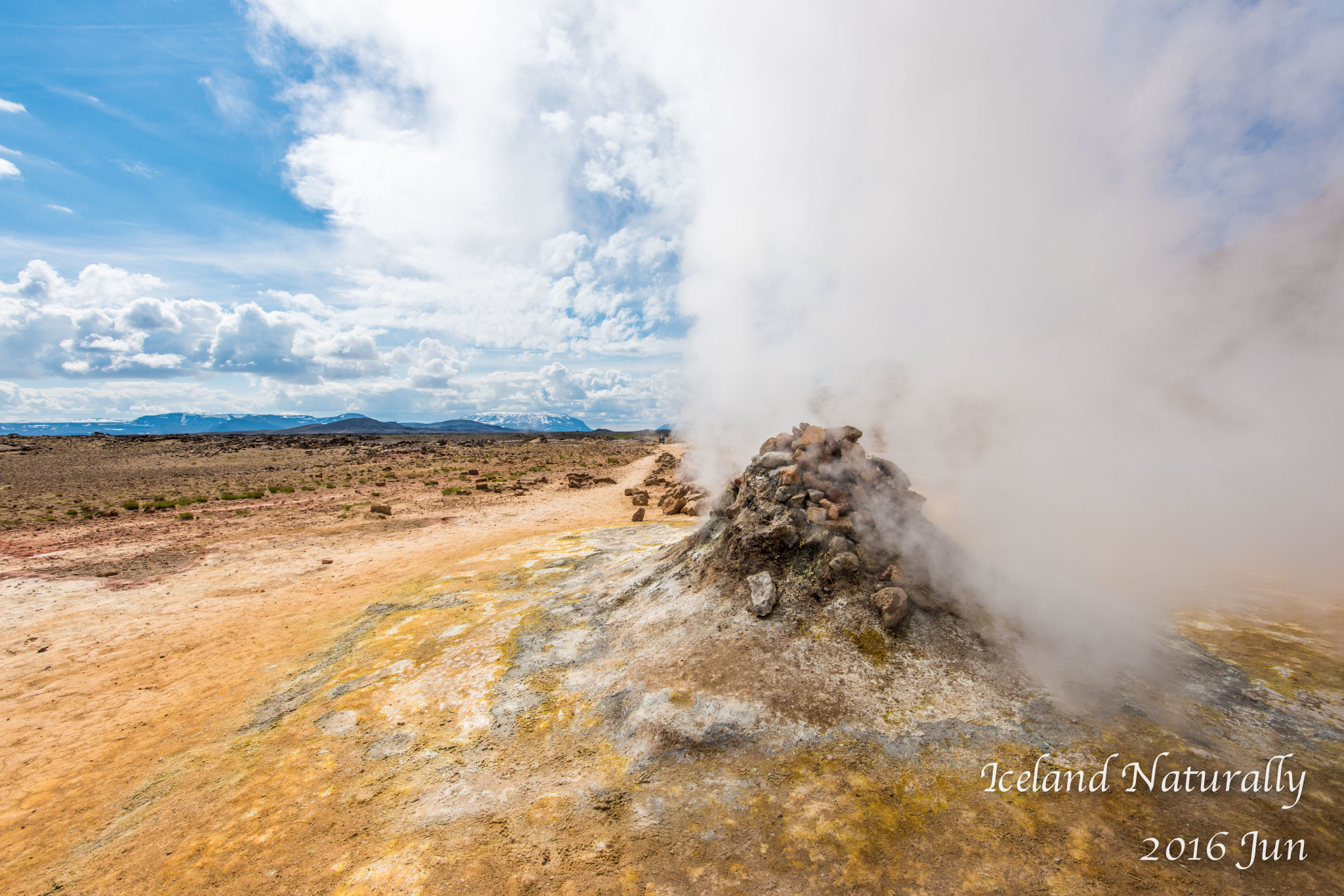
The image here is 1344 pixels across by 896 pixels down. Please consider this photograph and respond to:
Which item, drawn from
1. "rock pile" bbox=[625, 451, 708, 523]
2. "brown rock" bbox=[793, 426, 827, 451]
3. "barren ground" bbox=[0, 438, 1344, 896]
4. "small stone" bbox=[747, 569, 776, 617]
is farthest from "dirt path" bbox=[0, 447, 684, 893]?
"brown rock" bbox=[793, 426, 827, 451]

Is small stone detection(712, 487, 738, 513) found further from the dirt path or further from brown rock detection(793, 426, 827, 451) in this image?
the dirt path

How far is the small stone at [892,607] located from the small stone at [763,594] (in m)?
1.41

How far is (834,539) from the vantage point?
7250 mm

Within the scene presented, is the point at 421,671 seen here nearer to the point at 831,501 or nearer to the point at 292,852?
the point at 292,852

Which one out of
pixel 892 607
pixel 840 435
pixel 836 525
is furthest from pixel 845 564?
pixel 840 435

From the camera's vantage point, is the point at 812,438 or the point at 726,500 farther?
the point at 726,500

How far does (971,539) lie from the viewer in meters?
11.1

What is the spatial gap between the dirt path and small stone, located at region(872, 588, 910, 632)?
27.3 feet

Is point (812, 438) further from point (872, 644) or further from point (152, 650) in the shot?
point (152, 650)

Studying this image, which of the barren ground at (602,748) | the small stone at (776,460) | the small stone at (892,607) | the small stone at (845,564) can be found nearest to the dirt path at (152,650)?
the barren ground at (602,748)

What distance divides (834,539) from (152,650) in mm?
11919

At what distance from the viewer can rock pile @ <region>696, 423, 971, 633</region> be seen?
22.6 ft

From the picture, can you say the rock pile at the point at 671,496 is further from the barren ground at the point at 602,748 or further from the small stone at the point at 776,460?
the small stone at the point at 776,460

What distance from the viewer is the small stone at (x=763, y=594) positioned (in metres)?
6.99
